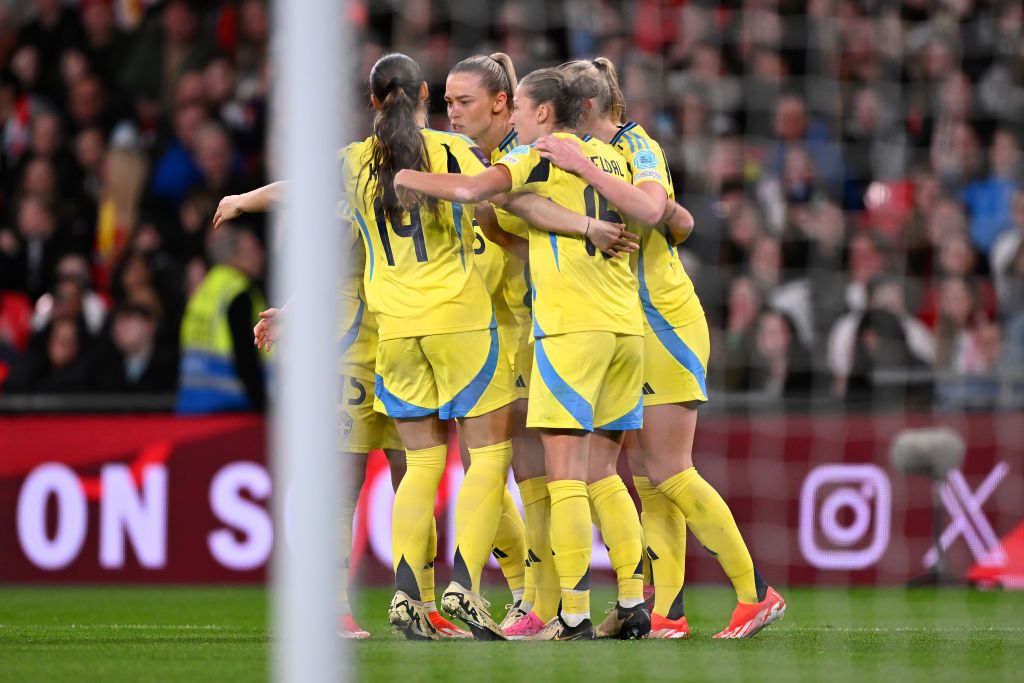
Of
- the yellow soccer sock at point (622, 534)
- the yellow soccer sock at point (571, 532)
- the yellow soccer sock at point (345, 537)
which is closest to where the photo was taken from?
the yellow soccer sock at point (571, 532)

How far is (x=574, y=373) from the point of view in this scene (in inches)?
212

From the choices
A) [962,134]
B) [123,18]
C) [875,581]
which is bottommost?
[875,581]

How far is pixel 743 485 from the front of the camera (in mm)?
9039

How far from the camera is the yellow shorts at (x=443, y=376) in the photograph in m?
5.62

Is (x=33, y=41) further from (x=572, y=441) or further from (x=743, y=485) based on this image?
(x=572, y=441)

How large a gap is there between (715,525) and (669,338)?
2.39ft

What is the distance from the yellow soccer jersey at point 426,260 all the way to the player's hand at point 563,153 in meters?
0.28

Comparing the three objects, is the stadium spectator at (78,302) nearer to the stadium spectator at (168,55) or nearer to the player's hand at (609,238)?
the stadium spectator at (168,55)

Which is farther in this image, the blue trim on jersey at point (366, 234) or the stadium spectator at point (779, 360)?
the stadium spectator at point (779, 360)

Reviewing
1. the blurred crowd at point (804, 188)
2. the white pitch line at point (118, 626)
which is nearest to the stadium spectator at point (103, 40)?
the blurred crowd at point (804, 188)

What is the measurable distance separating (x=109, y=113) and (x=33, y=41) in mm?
963

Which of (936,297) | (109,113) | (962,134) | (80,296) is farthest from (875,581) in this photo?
(109,113)

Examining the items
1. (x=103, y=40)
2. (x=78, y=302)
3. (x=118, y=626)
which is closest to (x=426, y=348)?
(x=118, y=626)

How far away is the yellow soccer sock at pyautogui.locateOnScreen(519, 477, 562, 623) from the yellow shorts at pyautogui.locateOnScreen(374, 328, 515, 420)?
1.48 feet
